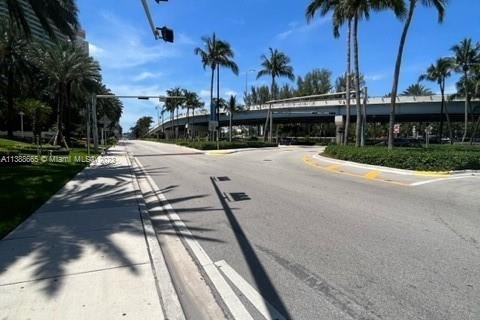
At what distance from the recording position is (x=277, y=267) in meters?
5.52

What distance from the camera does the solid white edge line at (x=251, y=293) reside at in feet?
13.7

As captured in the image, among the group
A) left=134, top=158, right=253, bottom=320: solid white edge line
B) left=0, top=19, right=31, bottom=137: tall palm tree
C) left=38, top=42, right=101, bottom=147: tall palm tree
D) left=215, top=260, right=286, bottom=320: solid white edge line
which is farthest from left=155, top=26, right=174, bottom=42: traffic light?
left=0, top=19, right=31, bottom=137: tall palm tree

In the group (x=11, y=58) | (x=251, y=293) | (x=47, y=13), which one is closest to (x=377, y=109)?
(x=11, y=58)

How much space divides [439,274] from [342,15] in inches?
1077

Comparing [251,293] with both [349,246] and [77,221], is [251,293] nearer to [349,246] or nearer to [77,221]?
[349,246]

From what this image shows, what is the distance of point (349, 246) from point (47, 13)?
17959 millimetres

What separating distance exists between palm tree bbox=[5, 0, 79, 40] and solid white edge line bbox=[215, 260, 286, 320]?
647 inches

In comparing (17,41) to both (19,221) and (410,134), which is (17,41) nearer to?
(19,221)

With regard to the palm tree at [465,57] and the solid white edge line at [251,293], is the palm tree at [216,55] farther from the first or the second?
the solid white edge line at [251,293]

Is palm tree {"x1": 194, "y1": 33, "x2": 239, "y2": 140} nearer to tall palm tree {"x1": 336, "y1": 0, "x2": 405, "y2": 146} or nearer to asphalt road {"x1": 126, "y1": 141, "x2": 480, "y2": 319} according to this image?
tall palm tree {"x1": 336, "y1": 0, "x2": 405, "y2": 146}

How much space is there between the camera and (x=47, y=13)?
61.8ft

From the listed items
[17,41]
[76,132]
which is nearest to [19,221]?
[17,41]

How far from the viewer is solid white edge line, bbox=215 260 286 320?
13.7ft

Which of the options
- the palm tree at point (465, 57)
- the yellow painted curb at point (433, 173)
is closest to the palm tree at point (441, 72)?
the palm tree at point (465, 57)
